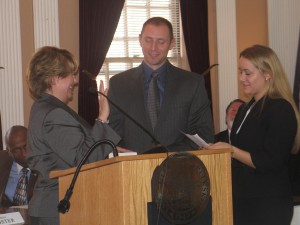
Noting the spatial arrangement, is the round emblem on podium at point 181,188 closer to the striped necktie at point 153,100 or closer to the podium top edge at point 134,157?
the podium top edge at point 134,157

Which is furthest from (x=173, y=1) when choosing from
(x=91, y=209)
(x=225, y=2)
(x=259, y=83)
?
(x=91, y=209)

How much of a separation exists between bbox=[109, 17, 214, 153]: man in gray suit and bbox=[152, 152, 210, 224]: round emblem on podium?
1.44 metres

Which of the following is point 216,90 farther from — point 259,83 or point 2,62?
point 259,83

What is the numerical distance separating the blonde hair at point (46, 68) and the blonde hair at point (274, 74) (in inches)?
41.0

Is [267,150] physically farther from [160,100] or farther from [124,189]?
[124,189]

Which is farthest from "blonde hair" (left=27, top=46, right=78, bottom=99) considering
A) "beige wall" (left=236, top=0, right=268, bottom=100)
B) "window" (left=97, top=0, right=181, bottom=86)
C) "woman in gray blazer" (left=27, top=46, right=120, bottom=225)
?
"beige wall" (left=236, top=0, right=268, bottom=100)

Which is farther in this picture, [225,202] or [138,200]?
[225,202]

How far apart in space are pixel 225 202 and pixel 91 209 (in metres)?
0.51

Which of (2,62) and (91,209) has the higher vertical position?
(2,62)

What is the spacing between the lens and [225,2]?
779 centimetres

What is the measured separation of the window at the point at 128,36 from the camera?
7785 millimetres

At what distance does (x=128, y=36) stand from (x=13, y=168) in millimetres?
3117

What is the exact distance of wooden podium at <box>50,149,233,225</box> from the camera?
6.49 ft

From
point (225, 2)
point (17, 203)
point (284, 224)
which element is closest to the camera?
point (284, 224)
